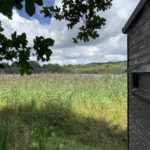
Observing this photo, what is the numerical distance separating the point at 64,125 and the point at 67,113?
0.82 metres

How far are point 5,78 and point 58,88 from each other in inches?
136

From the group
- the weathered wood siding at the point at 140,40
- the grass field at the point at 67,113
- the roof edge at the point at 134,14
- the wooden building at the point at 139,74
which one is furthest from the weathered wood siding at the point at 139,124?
the grass field at the point at 67,113

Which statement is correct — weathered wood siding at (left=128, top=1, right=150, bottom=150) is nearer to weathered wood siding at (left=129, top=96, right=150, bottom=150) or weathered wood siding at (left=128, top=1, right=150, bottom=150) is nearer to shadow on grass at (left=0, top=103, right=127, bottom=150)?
weathered wood siding at (left=129, top=96, right=150, bottom=150)

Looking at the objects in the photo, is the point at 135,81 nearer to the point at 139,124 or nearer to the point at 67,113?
the point at 139,124

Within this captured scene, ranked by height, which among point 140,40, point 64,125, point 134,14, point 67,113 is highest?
point 134,14

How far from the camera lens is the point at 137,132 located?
24.8 feet

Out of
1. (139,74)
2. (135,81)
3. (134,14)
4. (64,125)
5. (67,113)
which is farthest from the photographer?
(67,113)

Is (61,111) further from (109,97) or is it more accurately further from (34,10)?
(34,10)

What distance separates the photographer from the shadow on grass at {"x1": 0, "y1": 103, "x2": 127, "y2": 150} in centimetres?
1018

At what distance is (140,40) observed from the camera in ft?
23.1

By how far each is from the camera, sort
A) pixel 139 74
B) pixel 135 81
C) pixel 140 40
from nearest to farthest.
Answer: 1. pixel 140 40
2. pixel 139 74
3. pixel 135 81

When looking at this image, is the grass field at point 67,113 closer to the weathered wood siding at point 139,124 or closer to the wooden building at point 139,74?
the weathered wood siding at point 139,124

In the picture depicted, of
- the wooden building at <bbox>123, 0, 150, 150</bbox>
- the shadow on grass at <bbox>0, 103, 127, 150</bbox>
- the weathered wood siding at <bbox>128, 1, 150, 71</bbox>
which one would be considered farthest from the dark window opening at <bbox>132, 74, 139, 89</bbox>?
the shadow on grass at <bbox>0, 103, 127, 150</bbox>

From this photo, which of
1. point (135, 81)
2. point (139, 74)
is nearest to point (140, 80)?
point (139, 74)
